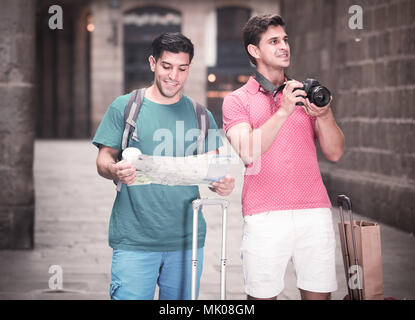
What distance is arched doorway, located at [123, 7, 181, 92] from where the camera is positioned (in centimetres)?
2822

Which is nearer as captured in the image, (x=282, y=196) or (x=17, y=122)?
(x=282, y=196)

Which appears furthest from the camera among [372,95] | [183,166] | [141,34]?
[141,34]

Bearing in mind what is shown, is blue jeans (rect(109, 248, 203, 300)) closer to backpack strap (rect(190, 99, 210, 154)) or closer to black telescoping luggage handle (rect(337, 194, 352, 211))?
backpack strap (rect(190, 99, 210, 154))

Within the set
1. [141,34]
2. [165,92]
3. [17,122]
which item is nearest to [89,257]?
[17,122]

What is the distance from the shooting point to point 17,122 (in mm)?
7105

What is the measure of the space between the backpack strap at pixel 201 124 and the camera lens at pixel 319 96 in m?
0.56

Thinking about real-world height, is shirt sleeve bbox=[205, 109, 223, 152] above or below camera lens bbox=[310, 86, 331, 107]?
below

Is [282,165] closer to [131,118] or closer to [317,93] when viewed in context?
[317,93]

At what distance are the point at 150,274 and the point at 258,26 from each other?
114cm

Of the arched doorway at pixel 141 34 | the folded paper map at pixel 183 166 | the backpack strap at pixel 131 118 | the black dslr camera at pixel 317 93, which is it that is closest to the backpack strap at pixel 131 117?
the backpack strap at pixel 131 118

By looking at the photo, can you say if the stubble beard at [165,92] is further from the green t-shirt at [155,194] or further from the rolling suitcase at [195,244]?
the rolling suitcase at [195,244]

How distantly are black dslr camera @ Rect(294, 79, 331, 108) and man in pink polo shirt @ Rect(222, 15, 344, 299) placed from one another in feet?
0.48

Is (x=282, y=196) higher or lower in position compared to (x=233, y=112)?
lower

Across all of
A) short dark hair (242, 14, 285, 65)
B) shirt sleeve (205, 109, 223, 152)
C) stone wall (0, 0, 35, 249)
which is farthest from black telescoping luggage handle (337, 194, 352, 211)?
stone wall (0, 0, 35, 249)
